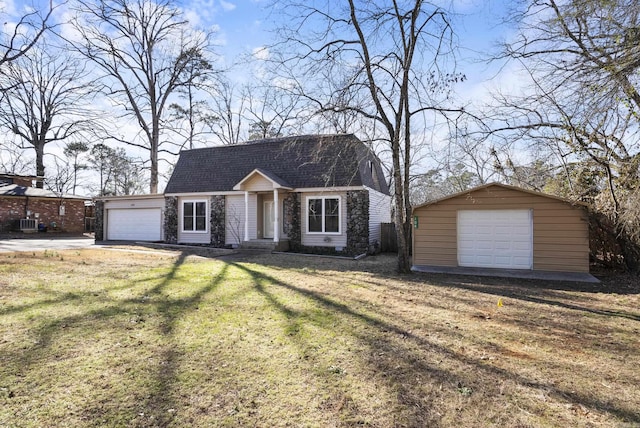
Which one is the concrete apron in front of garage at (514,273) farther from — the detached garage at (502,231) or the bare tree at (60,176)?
the bare tree at (60,176)

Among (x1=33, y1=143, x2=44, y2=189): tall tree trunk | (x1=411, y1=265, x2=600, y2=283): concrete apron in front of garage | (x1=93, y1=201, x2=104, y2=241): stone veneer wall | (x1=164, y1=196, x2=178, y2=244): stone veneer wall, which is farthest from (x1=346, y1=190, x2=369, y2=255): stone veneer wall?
(x1=33, y1=143, x2=44, y2=189): tall tree trunk

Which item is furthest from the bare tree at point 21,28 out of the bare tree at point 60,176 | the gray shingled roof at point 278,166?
the bare tree at point 60,176

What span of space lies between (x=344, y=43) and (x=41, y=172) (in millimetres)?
30634

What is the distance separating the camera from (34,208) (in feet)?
78.8

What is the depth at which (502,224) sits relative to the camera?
10398 mm

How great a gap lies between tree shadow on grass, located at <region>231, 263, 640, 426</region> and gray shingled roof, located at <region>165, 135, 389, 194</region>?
30.5ft

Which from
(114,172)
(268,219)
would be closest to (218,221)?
(268,219)

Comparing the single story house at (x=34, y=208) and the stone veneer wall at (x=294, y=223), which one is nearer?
the stone veneer wall at (x=294, y=223)

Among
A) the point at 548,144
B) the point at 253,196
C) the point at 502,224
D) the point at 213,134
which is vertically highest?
the point at 213,134

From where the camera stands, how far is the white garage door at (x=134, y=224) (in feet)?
59.8

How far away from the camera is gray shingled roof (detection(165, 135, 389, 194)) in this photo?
46.4 ft

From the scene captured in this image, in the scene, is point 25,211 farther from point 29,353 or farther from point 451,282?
point 451,282

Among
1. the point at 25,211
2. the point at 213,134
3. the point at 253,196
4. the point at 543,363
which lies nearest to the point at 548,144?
the point at 543,363

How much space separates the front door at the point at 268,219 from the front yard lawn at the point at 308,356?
28.2ft
